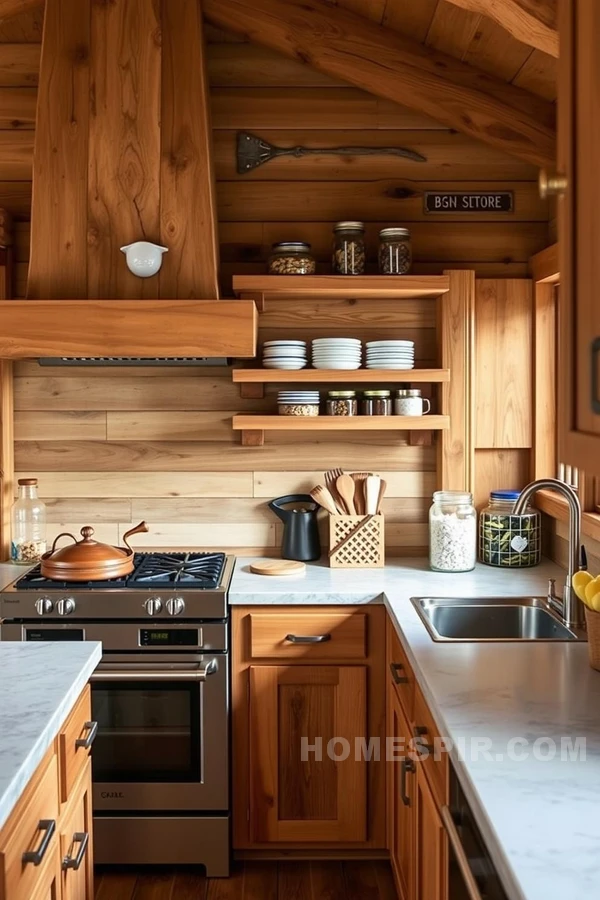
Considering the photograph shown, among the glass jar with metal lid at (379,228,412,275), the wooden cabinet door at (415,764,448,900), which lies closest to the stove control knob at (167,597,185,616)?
the wooden cabinet door at (415,764,448,900)

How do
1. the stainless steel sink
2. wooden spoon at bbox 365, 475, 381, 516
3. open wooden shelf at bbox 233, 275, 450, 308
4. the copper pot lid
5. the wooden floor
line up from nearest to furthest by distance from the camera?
the stainless steel sink < the wooden floor < the copper pot lid < open wooden shelf at bbox 233, 275, 450, 308 < wooden spoon at bbox 365, 475, 381, 516

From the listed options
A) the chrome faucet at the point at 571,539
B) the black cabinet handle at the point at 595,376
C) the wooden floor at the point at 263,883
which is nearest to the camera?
the black cabinet handle at the point at 595,376

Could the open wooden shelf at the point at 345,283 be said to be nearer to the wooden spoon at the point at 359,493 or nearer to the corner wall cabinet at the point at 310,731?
the wooden spoon at the point at 359,493

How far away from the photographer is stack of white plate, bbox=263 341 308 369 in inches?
132

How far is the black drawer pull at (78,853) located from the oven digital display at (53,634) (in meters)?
0.88

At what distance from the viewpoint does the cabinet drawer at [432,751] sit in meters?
1.96

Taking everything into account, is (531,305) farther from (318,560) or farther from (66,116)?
(66,116)

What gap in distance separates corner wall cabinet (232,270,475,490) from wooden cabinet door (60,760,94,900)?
1.48 metres

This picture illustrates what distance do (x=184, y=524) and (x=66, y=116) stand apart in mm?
1457

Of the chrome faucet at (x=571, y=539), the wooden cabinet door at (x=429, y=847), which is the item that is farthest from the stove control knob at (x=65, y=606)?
the chrome faucet at (x=571, y=539)

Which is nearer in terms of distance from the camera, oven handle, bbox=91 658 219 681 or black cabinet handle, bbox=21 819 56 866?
black cabinet handle, bbox=21 819 56 866

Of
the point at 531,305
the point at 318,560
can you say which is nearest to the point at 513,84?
the point at 531,305

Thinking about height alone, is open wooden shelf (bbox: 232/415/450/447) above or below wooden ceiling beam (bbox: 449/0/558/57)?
below

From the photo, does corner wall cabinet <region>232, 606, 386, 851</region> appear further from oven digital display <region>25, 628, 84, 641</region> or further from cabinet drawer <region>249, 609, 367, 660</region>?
oven digital display <region>25, 628, 84, 641</region>
